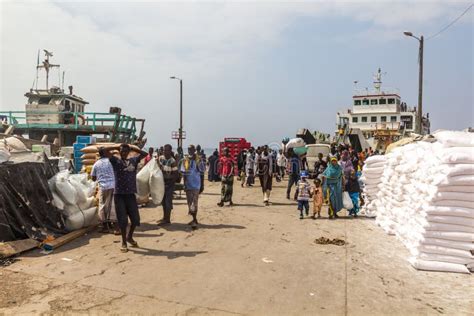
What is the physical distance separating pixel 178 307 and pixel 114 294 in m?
0.81

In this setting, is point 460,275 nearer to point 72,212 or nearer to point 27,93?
point 72,212

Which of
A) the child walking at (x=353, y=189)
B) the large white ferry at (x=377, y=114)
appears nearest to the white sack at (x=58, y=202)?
the child walking at (x=353, y=189)

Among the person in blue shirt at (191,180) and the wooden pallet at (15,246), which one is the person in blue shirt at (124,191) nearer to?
the wooden pallet at (15,246)

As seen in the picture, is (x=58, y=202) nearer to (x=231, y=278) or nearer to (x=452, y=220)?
(x=231, y=278)

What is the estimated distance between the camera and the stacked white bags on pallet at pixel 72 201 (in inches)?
283

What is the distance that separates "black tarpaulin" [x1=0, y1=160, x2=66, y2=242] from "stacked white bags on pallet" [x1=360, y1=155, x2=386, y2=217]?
6266 millimetres

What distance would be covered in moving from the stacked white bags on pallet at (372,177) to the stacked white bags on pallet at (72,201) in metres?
5.77

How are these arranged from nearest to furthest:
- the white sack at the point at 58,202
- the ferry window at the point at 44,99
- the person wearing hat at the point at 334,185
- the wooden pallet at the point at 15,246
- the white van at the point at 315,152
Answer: the wooden pallet at the point at 15,246
the white sack at the point at 58,202
the person wearing hat at the point at 334,185
the white van at the point at 315,152
the ferry window at the point at 44,99

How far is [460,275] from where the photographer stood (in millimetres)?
5109

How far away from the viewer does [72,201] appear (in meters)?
7.30

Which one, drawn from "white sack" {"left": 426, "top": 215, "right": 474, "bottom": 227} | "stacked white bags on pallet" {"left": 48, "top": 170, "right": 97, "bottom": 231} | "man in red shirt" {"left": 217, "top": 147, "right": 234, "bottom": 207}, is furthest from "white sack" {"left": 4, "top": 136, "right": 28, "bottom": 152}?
"white sack" {"left": 426, "top": 215, "right": 474, "bottom": 227}

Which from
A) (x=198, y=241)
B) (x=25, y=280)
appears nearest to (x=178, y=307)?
(x=25, y=280)

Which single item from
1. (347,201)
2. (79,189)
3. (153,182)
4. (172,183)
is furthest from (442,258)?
(79,189)

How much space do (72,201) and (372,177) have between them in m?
6.15
